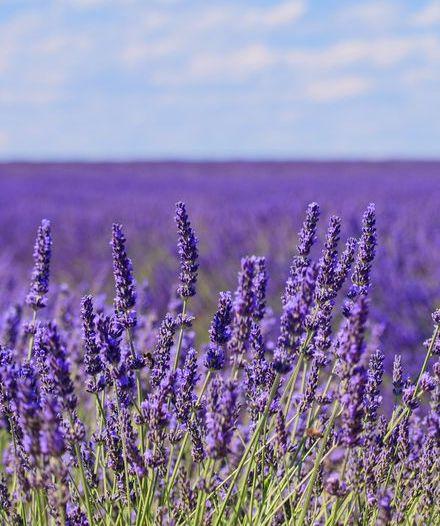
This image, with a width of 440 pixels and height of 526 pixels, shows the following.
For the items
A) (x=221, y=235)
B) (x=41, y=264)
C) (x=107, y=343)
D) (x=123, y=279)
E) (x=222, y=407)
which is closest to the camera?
(x=222, y=407)

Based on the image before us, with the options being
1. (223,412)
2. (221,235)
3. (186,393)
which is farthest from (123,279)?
(221,235)

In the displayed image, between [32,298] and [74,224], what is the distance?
27.4 ft

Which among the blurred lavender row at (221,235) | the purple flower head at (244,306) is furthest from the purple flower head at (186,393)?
the blurred lavender row at (221,235)

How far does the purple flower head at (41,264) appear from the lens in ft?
6.69

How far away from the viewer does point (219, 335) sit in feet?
5.82

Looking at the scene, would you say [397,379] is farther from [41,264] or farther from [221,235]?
[221,235]

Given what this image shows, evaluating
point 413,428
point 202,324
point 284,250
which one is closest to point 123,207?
point 284,250

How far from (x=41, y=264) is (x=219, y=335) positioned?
528mm

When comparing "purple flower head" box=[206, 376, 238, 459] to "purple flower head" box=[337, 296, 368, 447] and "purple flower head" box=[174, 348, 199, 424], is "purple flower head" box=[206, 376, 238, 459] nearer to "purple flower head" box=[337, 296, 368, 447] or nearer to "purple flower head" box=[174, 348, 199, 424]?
"purple flower head" box=[337, 296, 368, 447]

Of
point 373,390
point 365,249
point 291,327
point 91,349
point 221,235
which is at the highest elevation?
point 365,249

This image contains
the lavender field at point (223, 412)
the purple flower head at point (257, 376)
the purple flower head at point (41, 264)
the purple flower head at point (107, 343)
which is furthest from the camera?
the purple flower head at point (41, 264)

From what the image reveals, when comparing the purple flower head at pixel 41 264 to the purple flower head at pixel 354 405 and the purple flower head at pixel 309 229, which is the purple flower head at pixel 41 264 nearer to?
the purple flower head at pixel 309 229

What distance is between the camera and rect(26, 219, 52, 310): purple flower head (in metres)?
2.04

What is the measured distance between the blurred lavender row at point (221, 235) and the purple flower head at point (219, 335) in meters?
0.82
